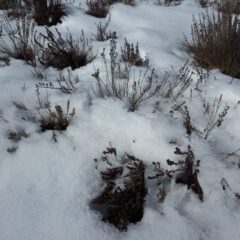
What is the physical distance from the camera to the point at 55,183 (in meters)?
1.93

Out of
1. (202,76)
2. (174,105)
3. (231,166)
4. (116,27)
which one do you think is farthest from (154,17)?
(231,166)

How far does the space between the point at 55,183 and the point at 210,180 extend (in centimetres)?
91

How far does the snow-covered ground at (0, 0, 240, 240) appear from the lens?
1788mm

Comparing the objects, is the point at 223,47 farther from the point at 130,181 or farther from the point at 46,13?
the point at 46,13

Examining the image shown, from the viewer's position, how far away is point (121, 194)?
187cm

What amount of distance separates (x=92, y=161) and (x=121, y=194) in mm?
302

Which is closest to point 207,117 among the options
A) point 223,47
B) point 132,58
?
point 223,47

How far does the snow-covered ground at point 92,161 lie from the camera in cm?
179

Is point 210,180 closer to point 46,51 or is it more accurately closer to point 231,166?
point 231,166

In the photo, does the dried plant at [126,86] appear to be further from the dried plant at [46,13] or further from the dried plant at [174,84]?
the dried plant at [46,13]

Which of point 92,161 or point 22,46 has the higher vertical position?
point 22,46

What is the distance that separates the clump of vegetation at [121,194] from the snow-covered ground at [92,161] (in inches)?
1.8

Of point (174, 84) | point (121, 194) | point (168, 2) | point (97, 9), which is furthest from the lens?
point (168, 2)

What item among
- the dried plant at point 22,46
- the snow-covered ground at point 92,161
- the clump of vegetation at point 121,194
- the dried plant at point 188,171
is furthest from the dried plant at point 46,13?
the dried plant at point 188,171
